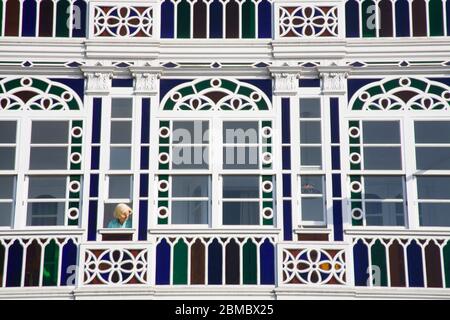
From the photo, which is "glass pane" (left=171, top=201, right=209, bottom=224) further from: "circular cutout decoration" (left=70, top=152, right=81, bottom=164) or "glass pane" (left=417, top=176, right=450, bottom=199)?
"glass pane" (left=417, top=176, right=450, bottom=199)

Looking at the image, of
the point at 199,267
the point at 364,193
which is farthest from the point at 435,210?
the point at 199,267

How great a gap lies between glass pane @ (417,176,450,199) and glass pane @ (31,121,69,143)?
5.24m

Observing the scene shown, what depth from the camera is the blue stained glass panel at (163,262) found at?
15.2 m

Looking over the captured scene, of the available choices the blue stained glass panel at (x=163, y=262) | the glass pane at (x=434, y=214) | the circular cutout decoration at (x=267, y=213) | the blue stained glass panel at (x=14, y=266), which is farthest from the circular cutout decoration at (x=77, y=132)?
the glass pane at (x=434, y=214)

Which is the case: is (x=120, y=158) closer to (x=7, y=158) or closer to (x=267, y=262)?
(x=7, y=158)

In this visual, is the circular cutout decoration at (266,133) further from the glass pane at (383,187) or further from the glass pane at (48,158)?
the glass pane at (48,158)

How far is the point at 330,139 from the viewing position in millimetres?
15906

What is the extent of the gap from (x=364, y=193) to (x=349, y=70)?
191 centimetres

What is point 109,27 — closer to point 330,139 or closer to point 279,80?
point 279,80

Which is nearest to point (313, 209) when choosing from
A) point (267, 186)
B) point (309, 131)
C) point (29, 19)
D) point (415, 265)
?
point (267, 186)

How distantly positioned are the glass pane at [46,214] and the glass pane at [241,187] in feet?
7.83
